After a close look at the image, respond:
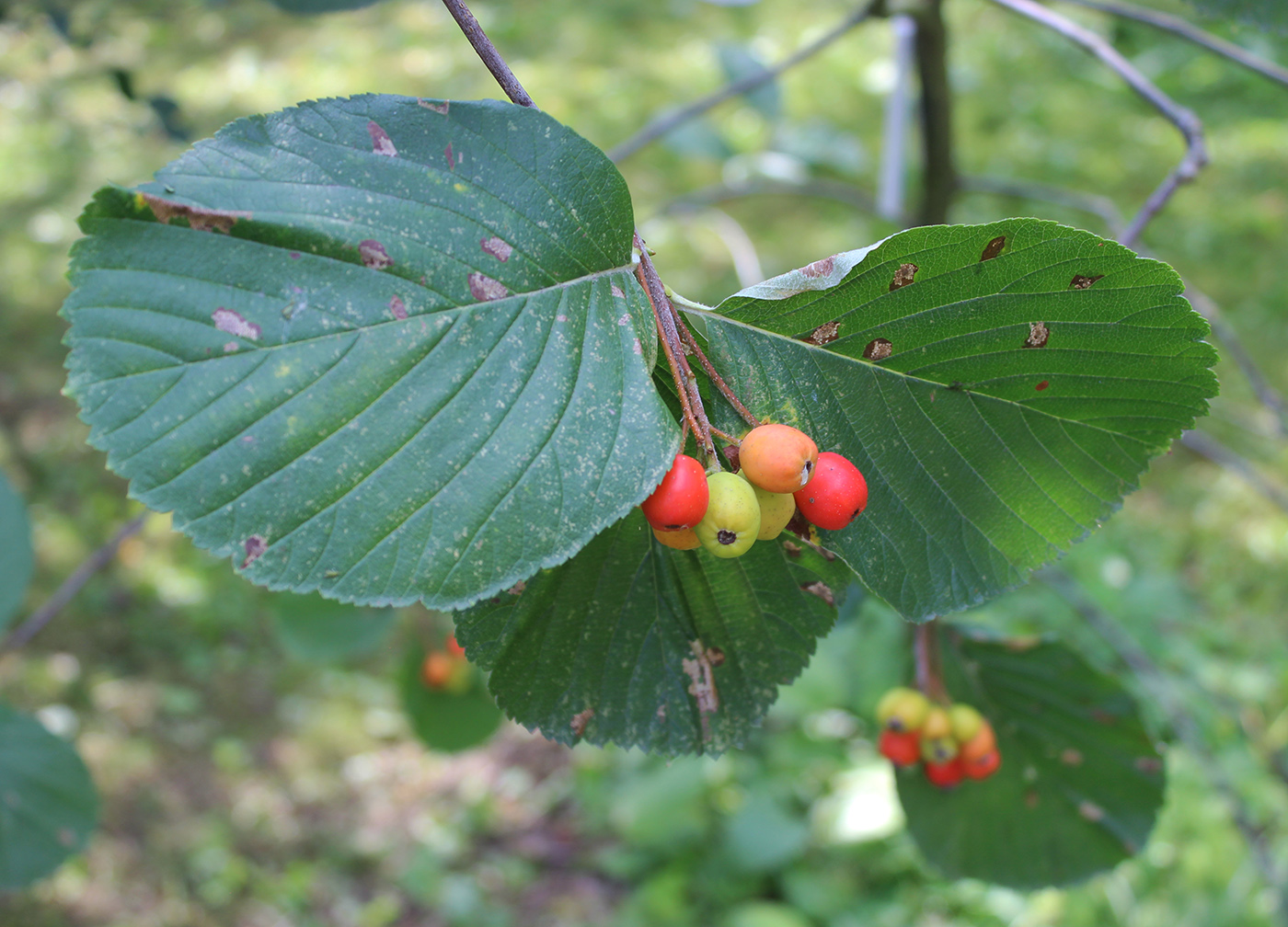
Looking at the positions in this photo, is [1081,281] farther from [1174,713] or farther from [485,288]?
[1174,713]

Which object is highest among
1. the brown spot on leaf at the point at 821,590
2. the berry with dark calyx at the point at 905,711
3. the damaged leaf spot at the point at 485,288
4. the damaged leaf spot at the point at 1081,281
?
the damaged leaf spot at the point at 485,288

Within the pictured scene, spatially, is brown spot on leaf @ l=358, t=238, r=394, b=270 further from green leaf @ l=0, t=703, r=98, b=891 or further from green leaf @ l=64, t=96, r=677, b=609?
green leaf @ l=0, t=703, r=98, b=891

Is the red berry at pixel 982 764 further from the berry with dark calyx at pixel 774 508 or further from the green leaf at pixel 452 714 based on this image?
the green leaf at pixel 452 714

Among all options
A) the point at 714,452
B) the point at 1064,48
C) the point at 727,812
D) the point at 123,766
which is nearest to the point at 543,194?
the point at 714,452

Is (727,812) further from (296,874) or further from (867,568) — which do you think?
(867,568)

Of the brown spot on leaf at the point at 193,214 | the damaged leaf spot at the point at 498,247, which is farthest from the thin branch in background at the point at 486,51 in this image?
the brown spot on leaf at the point at 193,214

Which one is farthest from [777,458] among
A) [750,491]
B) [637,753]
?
[637,753]

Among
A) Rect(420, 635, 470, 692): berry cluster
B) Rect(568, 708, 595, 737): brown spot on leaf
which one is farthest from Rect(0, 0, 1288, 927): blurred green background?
Rect(568, 708, 595, 737): brown spot on leaf
